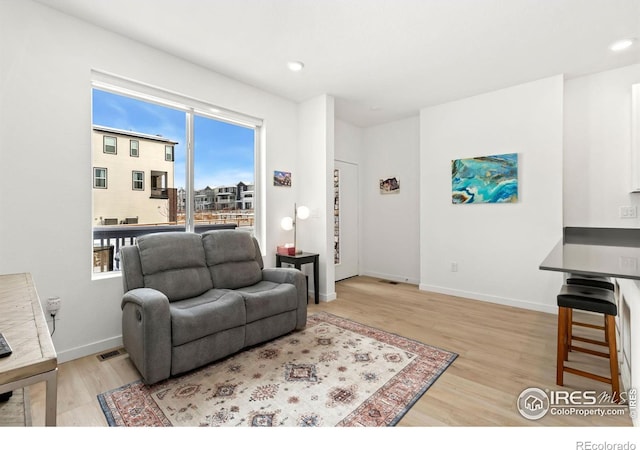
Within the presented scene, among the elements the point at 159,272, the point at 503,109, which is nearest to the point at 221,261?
the point at 159,272

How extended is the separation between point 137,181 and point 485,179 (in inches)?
155

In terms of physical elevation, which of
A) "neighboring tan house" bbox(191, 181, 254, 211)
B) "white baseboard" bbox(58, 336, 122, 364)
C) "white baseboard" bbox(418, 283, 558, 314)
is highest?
"neighboring tan house" bbox(191, 181, 254, 211)

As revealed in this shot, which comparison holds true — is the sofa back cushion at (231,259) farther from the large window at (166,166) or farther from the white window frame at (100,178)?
the white window frame at (100,178)

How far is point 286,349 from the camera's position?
8.20ft

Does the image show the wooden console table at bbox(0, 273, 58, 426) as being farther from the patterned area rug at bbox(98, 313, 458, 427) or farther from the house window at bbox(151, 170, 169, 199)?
the house window at bbox(151, 170, 169, 199)

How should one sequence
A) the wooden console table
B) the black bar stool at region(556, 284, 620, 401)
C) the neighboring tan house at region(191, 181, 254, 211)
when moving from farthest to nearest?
the neighboring tan house at region(191, 181, 254, 211) → the black bar stool at region(556, 284, 620, 401) → the wooden console table

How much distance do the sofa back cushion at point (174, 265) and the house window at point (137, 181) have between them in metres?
0.61

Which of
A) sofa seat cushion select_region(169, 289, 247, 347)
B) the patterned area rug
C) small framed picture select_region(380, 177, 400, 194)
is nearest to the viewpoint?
the patterned area rug

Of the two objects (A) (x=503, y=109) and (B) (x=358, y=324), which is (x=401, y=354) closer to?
(B) (x=358, y=324)

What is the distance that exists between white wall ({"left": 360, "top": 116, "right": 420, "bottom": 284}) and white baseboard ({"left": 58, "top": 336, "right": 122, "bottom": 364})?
12.7 feet

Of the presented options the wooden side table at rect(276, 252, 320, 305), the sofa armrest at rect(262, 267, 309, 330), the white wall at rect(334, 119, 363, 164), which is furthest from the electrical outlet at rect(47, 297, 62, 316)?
the white wall at rect(334, 119, 363, 164)

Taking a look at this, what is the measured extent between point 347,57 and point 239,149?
164cm

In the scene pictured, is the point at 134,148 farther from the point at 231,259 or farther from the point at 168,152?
the point at 231,259

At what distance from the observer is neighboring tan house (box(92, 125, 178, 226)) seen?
2.63 metres
